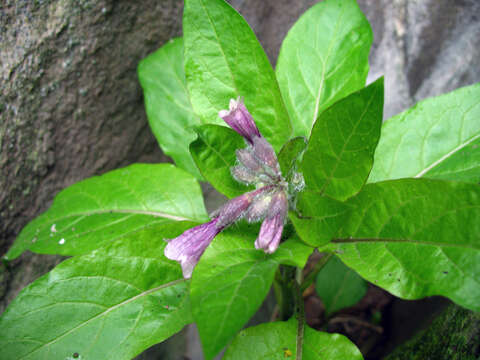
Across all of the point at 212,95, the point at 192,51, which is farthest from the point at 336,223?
the point at 192,51

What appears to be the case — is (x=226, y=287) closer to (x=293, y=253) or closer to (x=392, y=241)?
(x=293, y=253)

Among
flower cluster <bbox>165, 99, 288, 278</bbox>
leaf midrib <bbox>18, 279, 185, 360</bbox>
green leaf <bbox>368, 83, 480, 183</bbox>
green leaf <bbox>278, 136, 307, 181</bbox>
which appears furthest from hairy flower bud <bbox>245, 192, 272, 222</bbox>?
green leaf <bbox>368, 83, 480, 183</bbox>

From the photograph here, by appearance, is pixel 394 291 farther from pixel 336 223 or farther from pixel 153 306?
pixel 153 306

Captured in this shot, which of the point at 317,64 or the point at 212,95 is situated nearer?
the point at 212,95

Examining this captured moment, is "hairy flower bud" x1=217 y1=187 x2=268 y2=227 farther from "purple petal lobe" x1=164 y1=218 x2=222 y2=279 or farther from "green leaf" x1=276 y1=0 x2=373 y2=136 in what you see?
"green leaf" x1=276 y1=0 x2=373 y2=136

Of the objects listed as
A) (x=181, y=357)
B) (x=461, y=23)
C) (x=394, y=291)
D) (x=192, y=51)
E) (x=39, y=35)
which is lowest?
(x=181, y=357)
